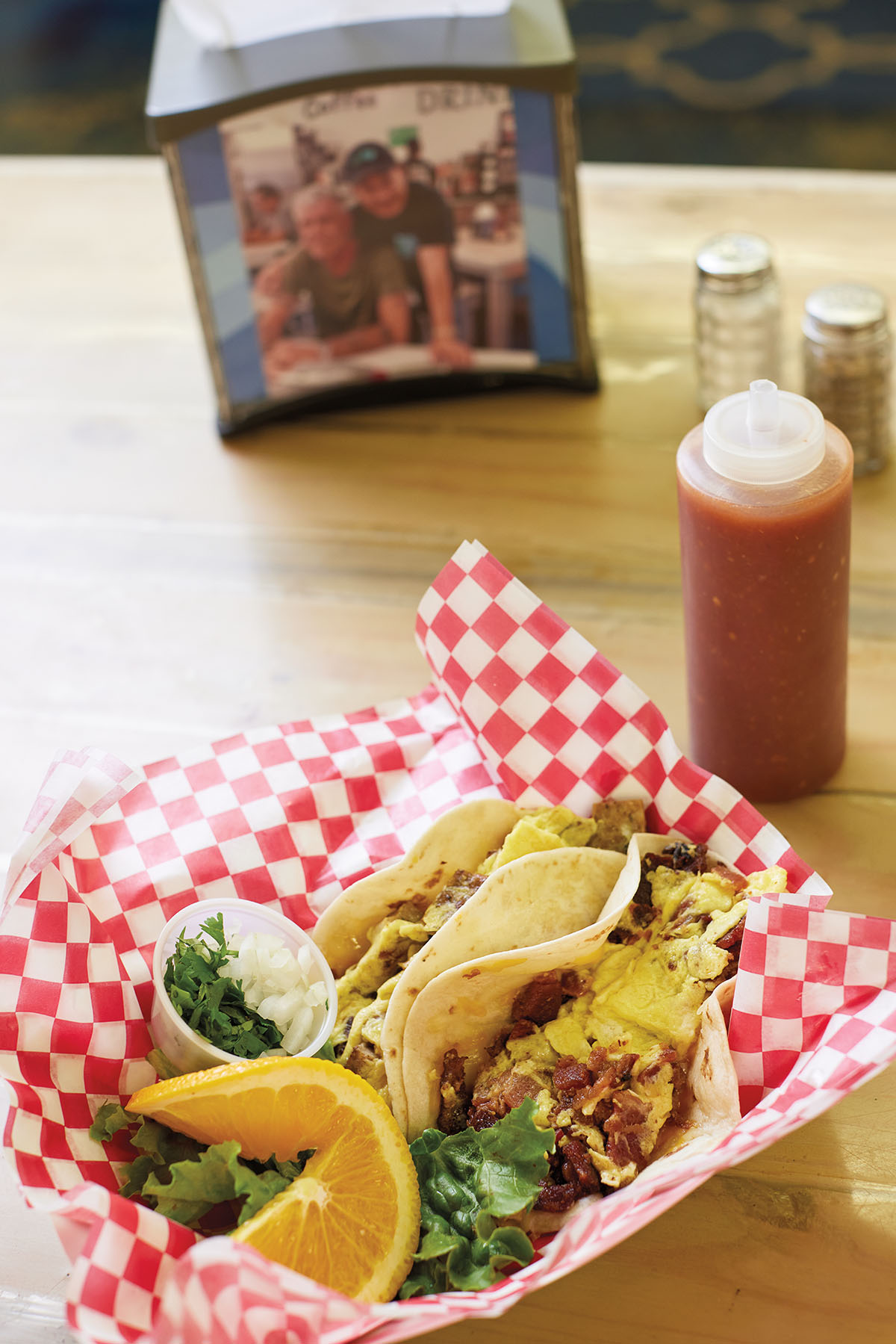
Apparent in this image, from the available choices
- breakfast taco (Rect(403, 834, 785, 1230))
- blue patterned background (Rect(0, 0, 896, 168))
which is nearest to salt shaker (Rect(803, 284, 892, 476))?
breakfast taco (Rect(403, 834, 785, 1230))

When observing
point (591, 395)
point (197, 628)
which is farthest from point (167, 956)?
point (591, 395)

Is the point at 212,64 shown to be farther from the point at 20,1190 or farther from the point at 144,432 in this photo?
the point at 20,1190

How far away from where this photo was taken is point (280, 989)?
4.35ft

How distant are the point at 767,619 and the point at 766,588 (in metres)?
0.04

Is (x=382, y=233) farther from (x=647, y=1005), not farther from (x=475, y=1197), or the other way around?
(x=475, y=1197)

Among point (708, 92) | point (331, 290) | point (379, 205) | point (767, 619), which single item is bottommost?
point (708, 92)

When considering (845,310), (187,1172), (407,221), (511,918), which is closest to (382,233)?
(407,221)

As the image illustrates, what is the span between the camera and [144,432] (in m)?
2.27

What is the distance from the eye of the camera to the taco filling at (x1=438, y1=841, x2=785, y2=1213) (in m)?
1.20

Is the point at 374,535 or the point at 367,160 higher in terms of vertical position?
the point at 367,160

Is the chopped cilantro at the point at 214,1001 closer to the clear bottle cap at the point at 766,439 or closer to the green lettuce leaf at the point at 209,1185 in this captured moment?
the green lettuce leaf at the point at 209,1185

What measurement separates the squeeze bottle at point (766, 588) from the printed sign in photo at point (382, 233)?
0.79m

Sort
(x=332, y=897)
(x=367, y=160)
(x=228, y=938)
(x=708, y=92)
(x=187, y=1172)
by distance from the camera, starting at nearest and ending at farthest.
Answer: (x=187, y=1172)
(x=228, y=938)
(x=332, y=897)
(x=367, y=160)
(x=708, y=92)

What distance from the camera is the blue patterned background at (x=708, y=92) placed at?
187 inches
